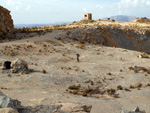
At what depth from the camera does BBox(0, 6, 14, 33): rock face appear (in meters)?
42.7

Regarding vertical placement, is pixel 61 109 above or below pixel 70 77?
above

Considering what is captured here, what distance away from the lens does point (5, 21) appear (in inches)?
1745

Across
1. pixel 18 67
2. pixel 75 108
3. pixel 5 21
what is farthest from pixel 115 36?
pixel 75 108

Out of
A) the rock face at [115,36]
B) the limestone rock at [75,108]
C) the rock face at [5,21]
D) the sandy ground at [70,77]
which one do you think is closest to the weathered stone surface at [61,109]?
the limestone rock at [75,108]

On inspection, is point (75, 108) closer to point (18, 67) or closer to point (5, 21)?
point (18, 67)

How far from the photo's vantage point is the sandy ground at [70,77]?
14344mm

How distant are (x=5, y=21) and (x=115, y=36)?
29532mm

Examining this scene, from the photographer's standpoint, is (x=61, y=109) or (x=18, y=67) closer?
(x=61, y=109)

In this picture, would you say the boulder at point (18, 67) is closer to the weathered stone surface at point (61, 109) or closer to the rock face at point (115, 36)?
the weathered stone surface at point (61, 109)

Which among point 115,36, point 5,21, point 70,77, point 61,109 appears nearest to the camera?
point 61,109

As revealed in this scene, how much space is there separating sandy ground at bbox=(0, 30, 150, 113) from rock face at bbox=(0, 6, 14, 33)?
41.5 feet

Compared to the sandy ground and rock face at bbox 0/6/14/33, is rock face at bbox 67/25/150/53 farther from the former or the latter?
rock face at bbox 0/6/14/33

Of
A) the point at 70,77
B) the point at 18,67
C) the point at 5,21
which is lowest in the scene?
the point at 70,77

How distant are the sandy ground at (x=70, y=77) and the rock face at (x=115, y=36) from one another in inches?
261
